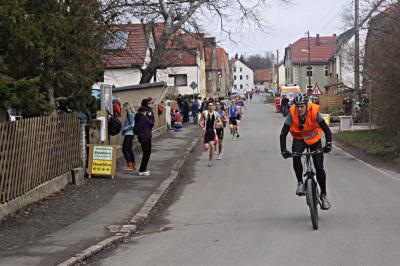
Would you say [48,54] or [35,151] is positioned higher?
[48,54]

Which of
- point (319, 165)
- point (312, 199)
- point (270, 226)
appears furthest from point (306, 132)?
point (270, 226)

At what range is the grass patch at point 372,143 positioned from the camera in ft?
66.2

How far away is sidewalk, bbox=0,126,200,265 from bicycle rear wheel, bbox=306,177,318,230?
2779 mm

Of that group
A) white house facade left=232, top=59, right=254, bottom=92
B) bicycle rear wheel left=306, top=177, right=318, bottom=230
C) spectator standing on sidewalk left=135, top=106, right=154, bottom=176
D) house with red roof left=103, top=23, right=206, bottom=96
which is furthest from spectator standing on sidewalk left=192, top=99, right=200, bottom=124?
white house facade left=232, top=59, right=254, bottom=92

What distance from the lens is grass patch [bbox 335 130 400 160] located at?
2018cm

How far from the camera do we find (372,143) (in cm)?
2406

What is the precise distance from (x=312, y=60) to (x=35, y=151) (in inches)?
3802

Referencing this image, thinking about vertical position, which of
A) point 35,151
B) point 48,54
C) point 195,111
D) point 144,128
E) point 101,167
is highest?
point 48,54

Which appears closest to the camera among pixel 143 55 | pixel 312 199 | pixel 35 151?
pixel 312 199

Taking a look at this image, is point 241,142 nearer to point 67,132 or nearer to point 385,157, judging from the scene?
point 385,157

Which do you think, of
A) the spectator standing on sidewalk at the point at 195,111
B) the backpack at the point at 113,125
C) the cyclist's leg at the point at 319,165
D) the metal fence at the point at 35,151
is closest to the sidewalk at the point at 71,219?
the metal fence at the point at 35,151

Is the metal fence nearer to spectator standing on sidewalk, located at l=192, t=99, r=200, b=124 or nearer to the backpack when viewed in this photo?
the backpack

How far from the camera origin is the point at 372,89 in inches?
992

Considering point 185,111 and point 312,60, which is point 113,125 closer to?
point 185,111
